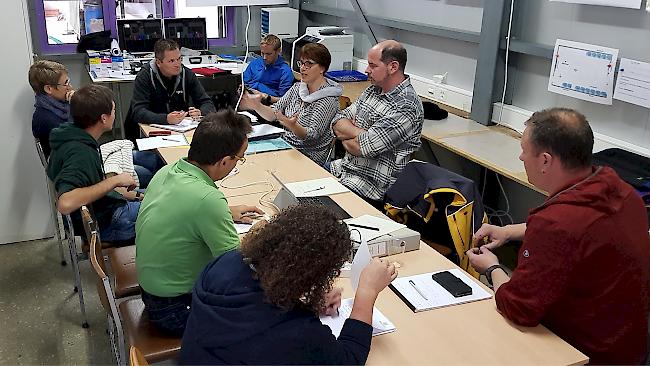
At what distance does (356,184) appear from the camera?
3086 millimetres

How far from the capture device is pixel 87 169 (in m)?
2.45

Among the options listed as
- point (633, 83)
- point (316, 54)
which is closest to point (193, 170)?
point (316, 54)

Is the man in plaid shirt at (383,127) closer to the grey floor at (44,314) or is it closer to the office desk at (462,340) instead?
the office desk at (462,340)

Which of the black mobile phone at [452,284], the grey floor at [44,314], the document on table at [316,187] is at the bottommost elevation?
the grey floor at [44,314]

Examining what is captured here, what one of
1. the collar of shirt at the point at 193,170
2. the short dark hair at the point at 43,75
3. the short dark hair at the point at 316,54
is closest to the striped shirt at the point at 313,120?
the short dark hair at the point at 316,54

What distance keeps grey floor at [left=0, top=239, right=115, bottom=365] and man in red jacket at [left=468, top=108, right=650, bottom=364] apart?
1.97 m

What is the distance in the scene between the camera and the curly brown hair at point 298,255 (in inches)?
48.3

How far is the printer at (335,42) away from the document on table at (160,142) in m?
2.29

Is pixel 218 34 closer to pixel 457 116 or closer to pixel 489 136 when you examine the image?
pixel 457 116

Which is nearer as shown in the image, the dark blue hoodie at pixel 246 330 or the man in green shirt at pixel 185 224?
the dark blue hoodie at pixel 246 330

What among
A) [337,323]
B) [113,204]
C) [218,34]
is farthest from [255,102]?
[218,34]

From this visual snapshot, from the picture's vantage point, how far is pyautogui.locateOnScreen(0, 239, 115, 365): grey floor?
8.70 ft

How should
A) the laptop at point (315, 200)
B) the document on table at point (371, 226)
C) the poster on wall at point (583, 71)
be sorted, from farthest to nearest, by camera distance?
the poster on wall at point (583, 71) → the laptop at point (315, 200) → the document on table at point (371, 226)

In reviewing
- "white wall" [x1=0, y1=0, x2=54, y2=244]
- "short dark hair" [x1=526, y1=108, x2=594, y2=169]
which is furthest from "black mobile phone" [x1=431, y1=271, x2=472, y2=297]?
"white wall" [x1=0, y1=0, x2=54, y2=244]
